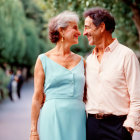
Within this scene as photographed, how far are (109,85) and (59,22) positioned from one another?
929 millimetres

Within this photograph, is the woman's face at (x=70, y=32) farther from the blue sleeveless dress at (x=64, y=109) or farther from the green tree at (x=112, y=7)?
the green tree at (x=112, y=7)

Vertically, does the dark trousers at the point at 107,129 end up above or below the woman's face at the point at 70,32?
below

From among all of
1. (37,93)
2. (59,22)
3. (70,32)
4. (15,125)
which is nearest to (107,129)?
(37,93)

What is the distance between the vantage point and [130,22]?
1345cm

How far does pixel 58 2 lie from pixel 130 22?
156 inches

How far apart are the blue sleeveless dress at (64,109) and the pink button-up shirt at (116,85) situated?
134mm

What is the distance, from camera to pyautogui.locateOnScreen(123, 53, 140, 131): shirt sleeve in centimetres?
311

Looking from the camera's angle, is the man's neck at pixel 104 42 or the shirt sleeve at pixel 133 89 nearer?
the shirt sleeve at pixel 133 89

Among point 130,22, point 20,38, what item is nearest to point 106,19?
point 130,22

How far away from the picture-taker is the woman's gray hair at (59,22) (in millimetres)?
3621

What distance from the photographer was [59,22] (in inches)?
143

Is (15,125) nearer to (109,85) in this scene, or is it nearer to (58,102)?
(58,102)

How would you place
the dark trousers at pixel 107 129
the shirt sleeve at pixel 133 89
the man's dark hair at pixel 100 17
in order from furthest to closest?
the man's dark hair at pixel 100 17, the dark trousers at pixel 107 129, the shirt sleeve at pixel 133 89

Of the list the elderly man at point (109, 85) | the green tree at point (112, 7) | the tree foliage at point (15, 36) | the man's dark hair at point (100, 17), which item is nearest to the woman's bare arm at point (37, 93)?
the elderly man at point (109, 85)
